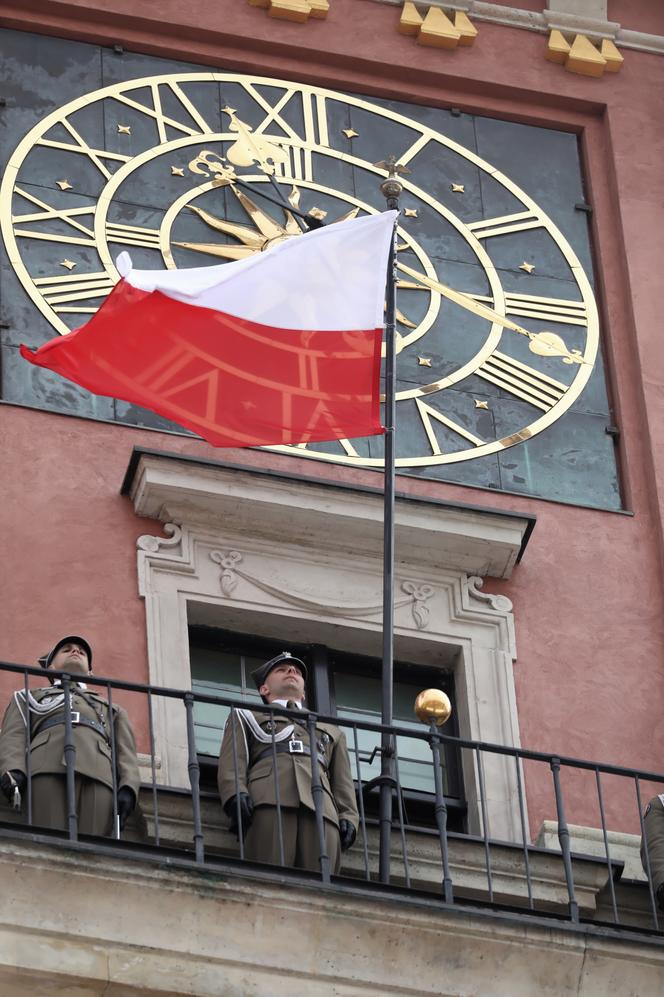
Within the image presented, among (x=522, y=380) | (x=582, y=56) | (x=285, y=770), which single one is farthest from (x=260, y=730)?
(x=582, y=56)

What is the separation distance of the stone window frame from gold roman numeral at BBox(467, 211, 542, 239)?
1.98 meters

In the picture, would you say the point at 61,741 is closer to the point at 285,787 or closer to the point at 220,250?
the point at 285,787

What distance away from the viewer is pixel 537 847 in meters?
11.8

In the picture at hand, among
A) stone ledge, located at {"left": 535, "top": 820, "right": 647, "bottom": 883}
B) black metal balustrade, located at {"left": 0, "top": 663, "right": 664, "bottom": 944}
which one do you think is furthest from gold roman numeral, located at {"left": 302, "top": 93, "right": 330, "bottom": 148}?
stone ledge, located at {"left": 535, "top": 820, "right": 647, "bottom": 883}

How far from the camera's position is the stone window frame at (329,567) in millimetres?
12828

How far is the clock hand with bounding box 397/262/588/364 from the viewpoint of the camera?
14266 millimetres

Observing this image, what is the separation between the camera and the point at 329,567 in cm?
1306

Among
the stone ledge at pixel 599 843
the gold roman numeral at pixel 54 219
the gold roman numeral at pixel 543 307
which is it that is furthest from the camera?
the gold roman numeral at pixel 543 307

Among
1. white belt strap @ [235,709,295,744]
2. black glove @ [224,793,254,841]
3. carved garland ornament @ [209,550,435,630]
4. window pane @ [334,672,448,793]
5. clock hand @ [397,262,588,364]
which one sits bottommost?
black glove @ [224,793,254,841]

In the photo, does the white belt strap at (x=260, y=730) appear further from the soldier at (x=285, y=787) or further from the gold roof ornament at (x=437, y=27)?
the gold roof ornament at (x=437, y=27)

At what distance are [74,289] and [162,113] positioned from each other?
4.19ft

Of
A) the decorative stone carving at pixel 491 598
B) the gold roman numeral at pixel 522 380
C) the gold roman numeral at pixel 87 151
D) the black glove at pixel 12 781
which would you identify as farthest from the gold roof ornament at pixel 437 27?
the black glove at pixel 12 781

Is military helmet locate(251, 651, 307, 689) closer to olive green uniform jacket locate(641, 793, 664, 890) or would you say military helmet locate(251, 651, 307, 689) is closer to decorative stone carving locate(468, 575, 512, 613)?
decorative stone carving locate(468, 575, 512, 613)

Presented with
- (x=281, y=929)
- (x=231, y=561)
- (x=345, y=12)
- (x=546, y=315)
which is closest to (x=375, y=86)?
(x=345, y=12)
